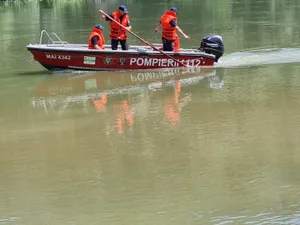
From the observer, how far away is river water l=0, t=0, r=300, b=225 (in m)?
5.88

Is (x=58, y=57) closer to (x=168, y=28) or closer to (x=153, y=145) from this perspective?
(x=168, y=28)

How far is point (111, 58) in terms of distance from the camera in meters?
13.9

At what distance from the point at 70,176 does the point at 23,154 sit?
1.30m

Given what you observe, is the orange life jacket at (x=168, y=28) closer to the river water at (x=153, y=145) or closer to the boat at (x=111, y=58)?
the boat at (x=111, y=58)

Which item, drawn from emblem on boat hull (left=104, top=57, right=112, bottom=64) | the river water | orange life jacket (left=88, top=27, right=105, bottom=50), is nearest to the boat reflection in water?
the river water

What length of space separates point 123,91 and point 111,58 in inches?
77.0

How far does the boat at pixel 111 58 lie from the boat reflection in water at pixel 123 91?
0.57ft

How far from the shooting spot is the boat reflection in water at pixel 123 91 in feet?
33.9

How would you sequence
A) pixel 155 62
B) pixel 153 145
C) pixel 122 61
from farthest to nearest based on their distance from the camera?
pixel 155 62 < pixel 122 61 < pixel 153 145

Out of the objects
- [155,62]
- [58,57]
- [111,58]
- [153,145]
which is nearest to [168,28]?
[155,62]

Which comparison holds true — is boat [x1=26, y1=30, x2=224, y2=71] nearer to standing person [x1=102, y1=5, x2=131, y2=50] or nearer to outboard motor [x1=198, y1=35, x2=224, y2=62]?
outboard motor [x1=198, y1=35, x2=224, y2=62]

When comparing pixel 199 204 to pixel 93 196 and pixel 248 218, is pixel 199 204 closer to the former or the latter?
pixel 248 218

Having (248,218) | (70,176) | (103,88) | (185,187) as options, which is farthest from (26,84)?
(248,218)

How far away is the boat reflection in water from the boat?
173mm
